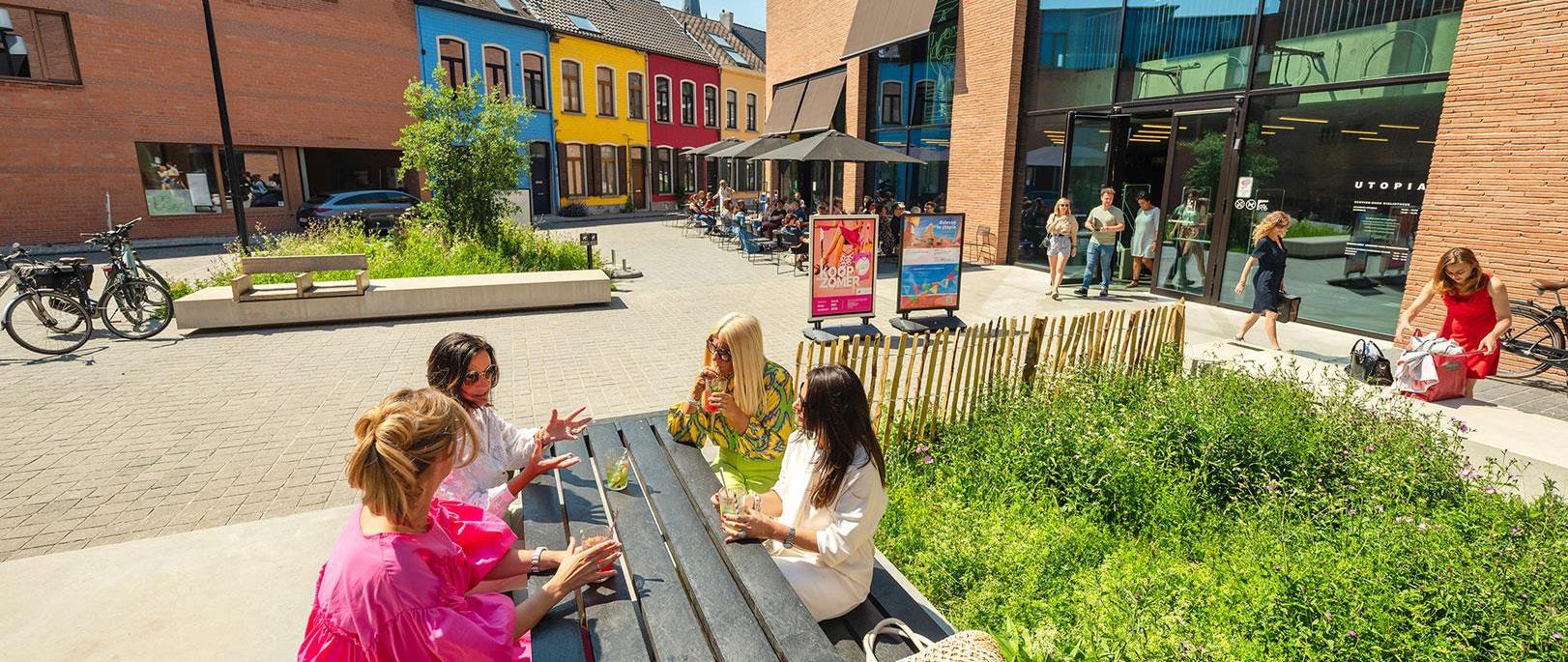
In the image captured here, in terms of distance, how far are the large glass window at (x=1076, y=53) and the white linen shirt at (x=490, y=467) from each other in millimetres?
12238

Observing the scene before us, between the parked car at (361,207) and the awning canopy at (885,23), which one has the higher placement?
the awning canopy at (885,23)

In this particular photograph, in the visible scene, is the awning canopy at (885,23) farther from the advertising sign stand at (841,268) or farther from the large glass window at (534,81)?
the large glass window at (534,81)

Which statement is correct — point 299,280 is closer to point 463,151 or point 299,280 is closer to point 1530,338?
point 463,151

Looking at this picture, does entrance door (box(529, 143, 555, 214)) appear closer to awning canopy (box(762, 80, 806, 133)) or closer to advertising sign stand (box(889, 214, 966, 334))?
awning canopy (box(762, 80, 806, 133))

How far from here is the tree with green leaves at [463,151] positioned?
12266 millimetres

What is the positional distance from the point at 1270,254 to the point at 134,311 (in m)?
13.4

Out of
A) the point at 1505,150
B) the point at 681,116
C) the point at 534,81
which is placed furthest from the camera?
the point at 681,116

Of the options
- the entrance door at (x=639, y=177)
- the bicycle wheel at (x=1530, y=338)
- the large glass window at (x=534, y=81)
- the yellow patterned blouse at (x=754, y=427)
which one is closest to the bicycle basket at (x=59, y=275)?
the yellow patterned blouse at (x=754, y=427)

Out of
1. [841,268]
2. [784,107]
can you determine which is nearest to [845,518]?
[841,268]

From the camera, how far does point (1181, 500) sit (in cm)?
403

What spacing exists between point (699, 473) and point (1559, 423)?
7058mm

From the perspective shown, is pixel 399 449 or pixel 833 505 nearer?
pixel 399 449

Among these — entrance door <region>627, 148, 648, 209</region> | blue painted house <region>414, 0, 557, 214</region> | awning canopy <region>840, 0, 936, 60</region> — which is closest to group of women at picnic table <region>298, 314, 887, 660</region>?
awning canopy <region>840, 0, 936, 60</region>

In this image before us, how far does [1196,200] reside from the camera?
11062mm
